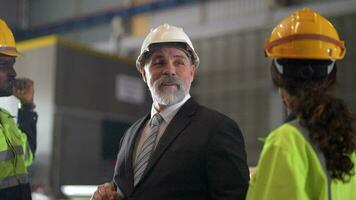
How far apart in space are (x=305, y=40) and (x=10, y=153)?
64.6 inches

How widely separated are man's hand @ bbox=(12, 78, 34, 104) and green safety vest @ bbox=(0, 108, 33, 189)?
258mm

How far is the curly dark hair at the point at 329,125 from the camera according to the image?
1720mm

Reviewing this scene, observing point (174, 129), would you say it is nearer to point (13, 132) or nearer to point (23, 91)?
point (13, 132)

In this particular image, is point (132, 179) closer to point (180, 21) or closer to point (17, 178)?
point (17, 178)

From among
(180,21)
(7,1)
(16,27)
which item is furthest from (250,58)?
(16,27)

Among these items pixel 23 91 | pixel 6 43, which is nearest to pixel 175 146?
pixel 6 43

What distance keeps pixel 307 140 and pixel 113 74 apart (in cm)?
461

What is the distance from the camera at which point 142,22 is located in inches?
335

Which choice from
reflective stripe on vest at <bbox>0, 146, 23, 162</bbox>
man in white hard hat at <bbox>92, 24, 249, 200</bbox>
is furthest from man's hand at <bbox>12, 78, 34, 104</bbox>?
man in white hard hat at <bbox>92, 24, 249, 200</bbox>

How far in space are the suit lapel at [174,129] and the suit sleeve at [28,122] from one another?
1154mm

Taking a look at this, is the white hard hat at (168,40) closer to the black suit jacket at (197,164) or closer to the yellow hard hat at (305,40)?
the black suit jacket at (197,164)

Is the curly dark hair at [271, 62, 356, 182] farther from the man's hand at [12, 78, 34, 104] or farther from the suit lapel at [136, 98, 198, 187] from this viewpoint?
the man's hand at [12, 78, 34, 104]

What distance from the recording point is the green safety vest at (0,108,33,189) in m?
2.75

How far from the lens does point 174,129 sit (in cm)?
237
